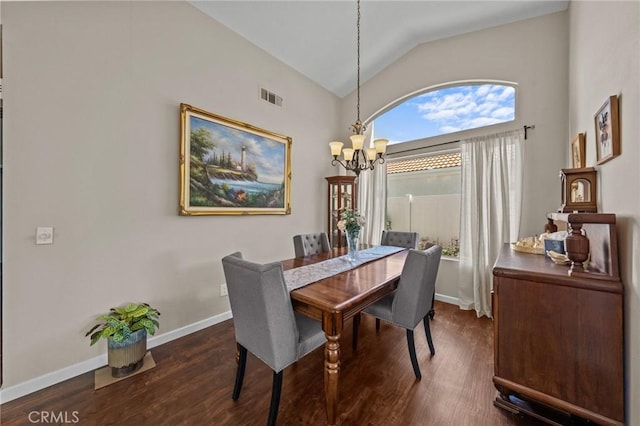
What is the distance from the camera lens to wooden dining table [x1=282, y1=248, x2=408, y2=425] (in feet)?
4.67

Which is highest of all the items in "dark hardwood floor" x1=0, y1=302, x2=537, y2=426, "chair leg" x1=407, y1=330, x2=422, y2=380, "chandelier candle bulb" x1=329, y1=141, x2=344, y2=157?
"chandelier candle bulb" x1=329, y1=141, x2=344, y2=157

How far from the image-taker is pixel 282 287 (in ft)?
4.65

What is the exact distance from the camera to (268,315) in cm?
136

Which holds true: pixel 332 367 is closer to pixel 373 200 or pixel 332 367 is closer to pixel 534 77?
pixel 373 200

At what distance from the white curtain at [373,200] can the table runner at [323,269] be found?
4.27ft


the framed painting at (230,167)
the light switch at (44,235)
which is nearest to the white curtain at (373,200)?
the framed painting at (230,167)

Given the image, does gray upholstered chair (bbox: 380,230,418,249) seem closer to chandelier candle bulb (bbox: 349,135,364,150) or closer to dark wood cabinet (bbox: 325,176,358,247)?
dark wood cabinet (bbox: 325,176,358,247)

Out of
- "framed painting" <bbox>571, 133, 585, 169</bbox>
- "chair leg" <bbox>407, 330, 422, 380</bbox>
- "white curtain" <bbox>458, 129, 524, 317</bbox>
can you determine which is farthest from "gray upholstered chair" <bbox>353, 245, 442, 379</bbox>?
"white curtain" <bbox>458, 129, 524, 317</bbox>

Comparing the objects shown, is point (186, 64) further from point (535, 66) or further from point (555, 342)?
point (535, 66)

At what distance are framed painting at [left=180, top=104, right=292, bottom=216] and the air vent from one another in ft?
1.52

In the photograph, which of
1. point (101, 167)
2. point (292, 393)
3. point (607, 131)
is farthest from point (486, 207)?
point (101, 167)

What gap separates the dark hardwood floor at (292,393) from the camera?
152cm

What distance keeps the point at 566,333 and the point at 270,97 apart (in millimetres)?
3633

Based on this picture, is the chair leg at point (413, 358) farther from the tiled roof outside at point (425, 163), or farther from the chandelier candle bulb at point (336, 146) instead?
the tiled roof outside at point (425, 163)
